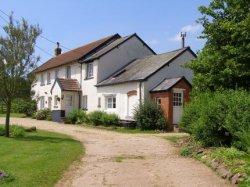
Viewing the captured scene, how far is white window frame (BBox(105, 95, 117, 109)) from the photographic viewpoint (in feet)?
122

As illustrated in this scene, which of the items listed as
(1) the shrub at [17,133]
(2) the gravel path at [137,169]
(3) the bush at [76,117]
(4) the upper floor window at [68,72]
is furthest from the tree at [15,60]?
(4) the upper floor window at [68,72]

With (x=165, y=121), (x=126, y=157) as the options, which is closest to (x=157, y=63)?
(x=165, y=121)

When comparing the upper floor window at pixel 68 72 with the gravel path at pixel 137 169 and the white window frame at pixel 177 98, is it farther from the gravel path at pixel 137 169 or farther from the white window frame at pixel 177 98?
the gravel path at pixel 137 169

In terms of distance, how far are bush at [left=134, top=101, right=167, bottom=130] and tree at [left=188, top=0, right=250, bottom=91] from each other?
10010 mm

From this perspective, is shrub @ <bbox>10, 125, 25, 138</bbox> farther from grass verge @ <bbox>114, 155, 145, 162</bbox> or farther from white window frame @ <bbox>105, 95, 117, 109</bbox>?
white window frame @ <bbox>105, 95, 117, 109</bbox>

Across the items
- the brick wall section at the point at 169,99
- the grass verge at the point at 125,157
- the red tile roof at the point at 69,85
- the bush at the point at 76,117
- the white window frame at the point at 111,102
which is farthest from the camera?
the red tile roof at the point at 69,85

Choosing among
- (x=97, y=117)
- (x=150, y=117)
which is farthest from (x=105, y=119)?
(x=150, y=117)

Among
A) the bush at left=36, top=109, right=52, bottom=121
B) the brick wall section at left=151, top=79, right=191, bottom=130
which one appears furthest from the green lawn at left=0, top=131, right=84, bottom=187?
the bush at left=36, top=109, right=52, bottom=121

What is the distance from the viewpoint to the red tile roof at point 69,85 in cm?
4181

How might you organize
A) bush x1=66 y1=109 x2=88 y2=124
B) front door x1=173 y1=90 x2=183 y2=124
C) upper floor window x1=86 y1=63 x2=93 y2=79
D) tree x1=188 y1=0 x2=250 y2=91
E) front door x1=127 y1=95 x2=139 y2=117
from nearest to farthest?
tree x1=188 y1=0 x2=250 y2=91 → front door x1=173 y1=90 x2=183 y2=124 → front door x1=127 y1=95 x2=139 y2=117 → bush x1=66 y1=109 x2=88 y2=124 → upper floor window x1=86 y1=63 x2=93 y2=79

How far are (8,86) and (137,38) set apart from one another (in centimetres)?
1964

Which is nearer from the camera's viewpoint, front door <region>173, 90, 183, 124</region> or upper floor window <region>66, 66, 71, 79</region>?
front door <region>173, 90, 183, 124</region>

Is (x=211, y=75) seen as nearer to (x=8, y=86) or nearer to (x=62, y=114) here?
(x=8, y=86)

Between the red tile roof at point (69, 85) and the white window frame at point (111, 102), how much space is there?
494 cm
